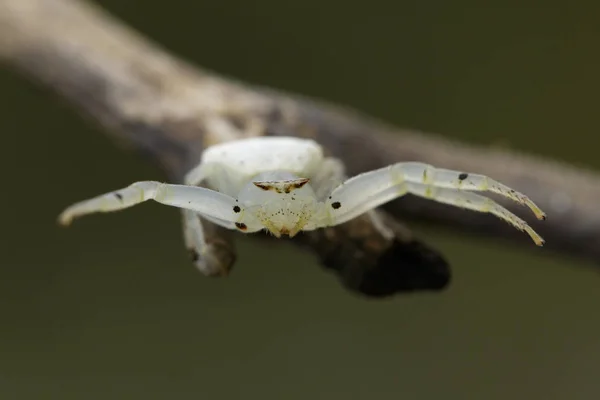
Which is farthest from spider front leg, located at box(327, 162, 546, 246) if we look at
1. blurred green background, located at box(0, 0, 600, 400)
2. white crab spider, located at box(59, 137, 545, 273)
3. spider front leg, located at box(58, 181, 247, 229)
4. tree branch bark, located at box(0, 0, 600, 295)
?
blurred green background, located at box(0, 0, 600, 400)

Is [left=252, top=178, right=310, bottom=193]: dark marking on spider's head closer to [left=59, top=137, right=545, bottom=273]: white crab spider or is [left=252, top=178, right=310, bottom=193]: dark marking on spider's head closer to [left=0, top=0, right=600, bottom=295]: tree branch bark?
[left=59, top=137, right=545, bottom=273]: white crab spider

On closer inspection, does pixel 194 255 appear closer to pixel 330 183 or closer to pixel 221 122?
pixel 330 183

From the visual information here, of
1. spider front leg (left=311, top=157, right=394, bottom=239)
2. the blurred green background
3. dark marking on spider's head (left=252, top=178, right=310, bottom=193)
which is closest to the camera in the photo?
dark marking on spider's head (left=252, top=178, right=310, bottom=193)

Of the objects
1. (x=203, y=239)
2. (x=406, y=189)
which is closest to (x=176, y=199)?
(x=203, y=239)

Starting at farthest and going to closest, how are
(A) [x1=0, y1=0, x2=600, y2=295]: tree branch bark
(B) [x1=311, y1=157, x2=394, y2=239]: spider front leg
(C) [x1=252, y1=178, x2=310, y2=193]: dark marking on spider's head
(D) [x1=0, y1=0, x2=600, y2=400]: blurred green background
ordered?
1. (D) [x1=0, y1=0, x2=600, y2=400]: blurred green background
2. (A) [x1=0, y1=0, x2=600, y2=295]: tree branch bark
3. (B) [x1=311, y1=157, x2=394, y2=239]: spider front leg
4. (C) [x1=252, y1=178, x2=310, y2=193]: dark marking on spider's head

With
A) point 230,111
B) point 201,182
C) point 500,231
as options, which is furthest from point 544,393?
point 201,182

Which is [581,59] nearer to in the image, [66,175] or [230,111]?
[230,111]

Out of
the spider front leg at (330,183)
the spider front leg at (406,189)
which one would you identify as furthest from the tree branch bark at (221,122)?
the spider front leg at (406,189)
